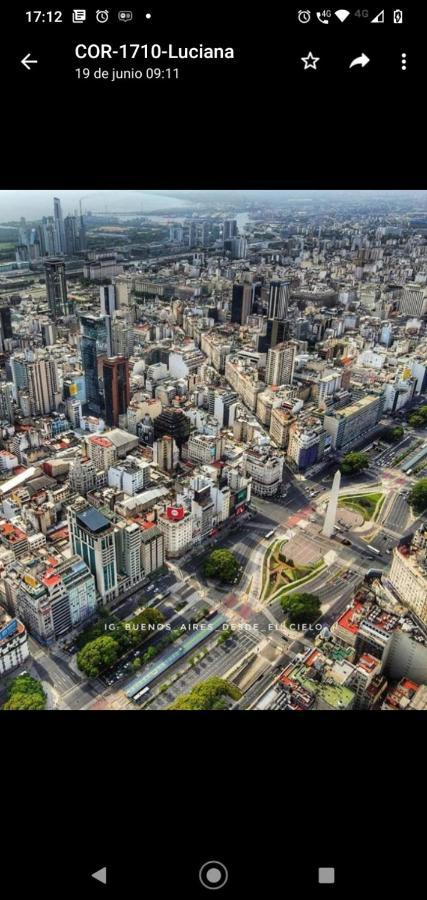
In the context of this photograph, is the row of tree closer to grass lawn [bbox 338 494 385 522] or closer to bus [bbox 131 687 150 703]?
bus [bbox 131 687 150 703]

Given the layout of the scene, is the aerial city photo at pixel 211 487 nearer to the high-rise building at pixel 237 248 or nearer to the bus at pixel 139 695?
the bus at pixel 139 695

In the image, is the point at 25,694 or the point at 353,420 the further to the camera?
the point at 353,420

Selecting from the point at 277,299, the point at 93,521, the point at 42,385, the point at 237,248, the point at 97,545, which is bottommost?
the point at 97,545

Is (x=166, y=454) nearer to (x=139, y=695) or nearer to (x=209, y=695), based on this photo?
(x=139, y=695)

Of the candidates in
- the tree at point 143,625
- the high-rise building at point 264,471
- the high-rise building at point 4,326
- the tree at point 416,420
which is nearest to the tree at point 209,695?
the tree at point 143,625

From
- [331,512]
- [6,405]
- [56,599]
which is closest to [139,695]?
[56,599]
